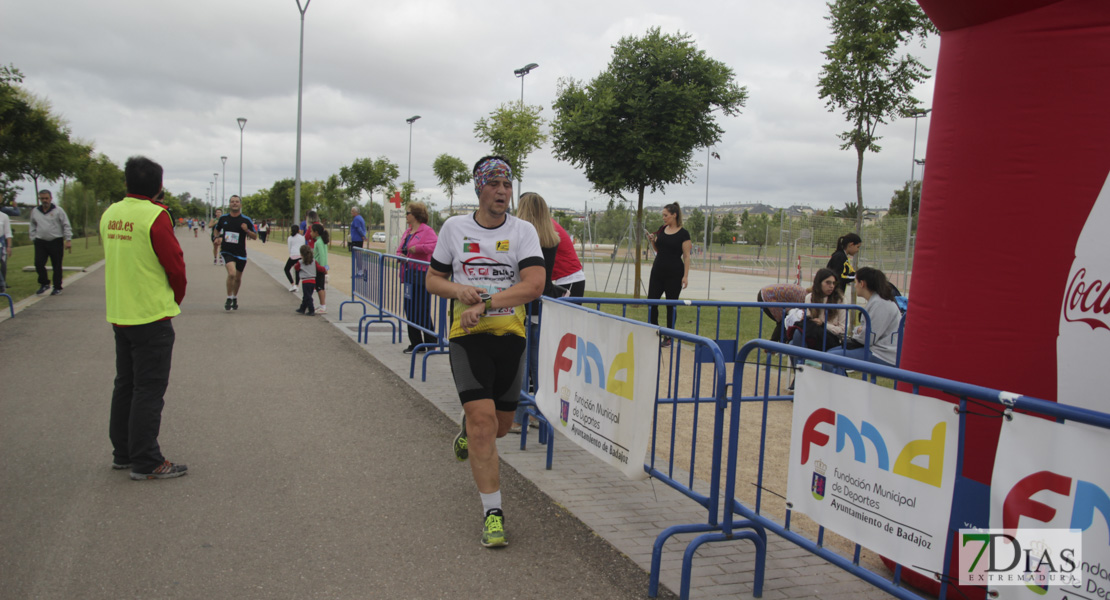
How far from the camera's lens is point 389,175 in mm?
53625

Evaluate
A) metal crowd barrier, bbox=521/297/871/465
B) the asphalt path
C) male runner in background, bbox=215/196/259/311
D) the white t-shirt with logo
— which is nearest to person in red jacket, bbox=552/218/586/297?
metal crowd barrier, bbox=521/297/871/465

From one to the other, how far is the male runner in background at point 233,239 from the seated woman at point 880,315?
9.97 metres

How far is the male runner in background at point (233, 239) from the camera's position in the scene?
13336 mm

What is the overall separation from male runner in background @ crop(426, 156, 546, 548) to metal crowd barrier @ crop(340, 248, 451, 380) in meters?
2.71

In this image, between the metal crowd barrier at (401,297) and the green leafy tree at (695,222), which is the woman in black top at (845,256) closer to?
the metal crowd barrier at (401,297)

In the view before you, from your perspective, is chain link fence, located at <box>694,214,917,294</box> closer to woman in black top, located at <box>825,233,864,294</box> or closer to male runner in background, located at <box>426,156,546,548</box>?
woman in black top, located at <box>825,233,864,294</box>

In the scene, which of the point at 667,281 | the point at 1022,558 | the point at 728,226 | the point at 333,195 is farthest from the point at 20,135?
the point at 728,226

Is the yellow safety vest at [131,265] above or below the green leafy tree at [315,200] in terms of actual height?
below

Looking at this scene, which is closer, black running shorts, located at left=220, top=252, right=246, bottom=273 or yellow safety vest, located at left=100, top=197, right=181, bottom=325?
yellow safety vest, located at left=100, top=197, right=181, bottom=325

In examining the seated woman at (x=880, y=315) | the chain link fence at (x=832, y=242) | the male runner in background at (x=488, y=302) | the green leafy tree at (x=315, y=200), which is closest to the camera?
the male runner in background at (x=488, y=302)

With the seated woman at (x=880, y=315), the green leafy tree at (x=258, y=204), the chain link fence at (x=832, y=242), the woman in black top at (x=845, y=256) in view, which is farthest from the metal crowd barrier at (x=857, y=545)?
the green leafy tree at (x=258, y=204)

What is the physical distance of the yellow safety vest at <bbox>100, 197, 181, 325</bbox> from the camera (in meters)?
4.64

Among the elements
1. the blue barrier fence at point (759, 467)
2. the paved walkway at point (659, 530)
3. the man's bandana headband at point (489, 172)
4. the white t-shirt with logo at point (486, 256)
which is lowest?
the paved walkway at point (659, 530)

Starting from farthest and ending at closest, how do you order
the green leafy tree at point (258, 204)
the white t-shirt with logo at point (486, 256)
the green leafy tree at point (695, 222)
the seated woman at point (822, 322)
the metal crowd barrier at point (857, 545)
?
1. the green leafy tree at point (258, 204)
2. the green leafy tree at point (695, 222)
3. the seated woman at point (822, 322)
4. the white t-shirt with logo at point (486, 256)
5. the metal crowd barrier at point (857, 545)
